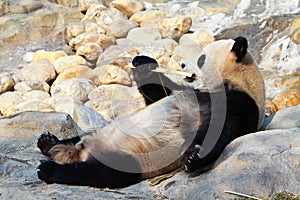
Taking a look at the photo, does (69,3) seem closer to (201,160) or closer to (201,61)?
(201,61)

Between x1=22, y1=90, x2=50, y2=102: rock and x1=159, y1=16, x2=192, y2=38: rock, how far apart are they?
15.1 feet

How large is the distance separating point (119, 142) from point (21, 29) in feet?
39.5

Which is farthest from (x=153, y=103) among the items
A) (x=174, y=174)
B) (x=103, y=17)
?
(x=103, y=17)

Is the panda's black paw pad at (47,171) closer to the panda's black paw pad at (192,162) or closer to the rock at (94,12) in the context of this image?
the panda's black paw pad at (192,162)

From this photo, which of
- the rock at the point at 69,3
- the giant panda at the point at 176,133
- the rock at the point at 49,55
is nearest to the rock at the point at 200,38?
the rock at the point at 49,55

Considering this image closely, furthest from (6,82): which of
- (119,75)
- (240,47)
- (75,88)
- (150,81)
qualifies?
(240,47)

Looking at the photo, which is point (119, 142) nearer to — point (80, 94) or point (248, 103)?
point (248, 103)

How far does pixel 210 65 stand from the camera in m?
3.76

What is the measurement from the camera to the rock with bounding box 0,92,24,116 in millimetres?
10164

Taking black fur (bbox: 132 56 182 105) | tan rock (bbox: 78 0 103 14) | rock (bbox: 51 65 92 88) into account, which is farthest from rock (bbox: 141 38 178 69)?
black fur (bbox: 132 56 182 105)

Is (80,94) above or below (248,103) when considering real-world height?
below

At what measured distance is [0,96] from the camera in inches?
420

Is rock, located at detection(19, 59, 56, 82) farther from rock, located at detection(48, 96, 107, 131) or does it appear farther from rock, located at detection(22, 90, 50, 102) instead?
rock, located at detection(48, 96, 107, 131)

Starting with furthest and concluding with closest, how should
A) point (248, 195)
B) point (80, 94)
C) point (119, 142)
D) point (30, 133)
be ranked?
point (80, 94) → point (30, 133) → point (119, 142) → point (248, 195)
